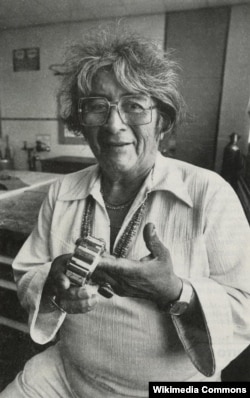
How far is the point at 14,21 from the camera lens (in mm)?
4988

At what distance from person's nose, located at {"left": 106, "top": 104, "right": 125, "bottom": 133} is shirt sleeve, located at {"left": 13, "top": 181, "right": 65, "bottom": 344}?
1.15ft

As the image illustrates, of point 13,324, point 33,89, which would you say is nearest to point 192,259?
point 13,324

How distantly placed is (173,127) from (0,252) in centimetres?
127

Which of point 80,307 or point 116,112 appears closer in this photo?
point 80,307

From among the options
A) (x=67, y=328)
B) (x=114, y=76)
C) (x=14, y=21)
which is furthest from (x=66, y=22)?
(x=67, y=328)

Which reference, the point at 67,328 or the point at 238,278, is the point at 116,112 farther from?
the point at 67,328

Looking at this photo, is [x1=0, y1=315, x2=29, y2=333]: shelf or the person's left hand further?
[x1=0, y1=315, x2=29, y2=333]: shelf

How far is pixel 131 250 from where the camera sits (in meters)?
0.96

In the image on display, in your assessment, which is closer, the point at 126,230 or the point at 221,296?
the point at 221,296

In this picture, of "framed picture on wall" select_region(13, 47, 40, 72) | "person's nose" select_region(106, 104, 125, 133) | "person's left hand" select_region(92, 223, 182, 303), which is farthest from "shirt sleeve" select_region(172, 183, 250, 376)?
"framed picture on wall" select_region(13, 47, 40, 72)

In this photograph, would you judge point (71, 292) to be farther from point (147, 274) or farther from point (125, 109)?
point (125, 109)

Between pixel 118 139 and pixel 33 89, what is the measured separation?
4.92m

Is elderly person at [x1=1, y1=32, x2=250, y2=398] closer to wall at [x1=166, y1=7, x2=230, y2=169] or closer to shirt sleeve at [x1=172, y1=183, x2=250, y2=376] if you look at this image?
shirt sleeve at [x1=172, y1=183, x2=250, y2=376]

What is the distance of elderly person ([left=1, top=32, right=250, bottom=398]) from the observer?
2.77ft
